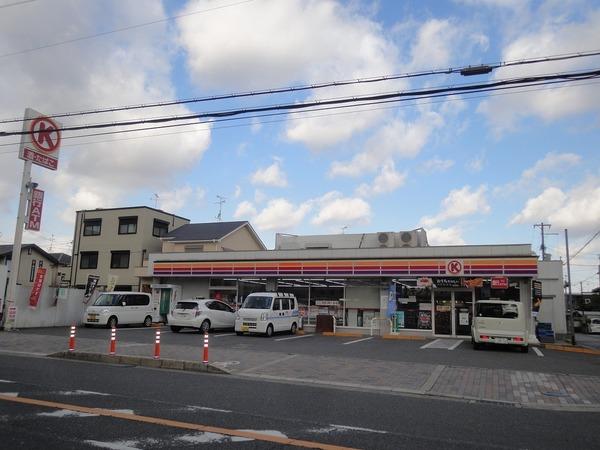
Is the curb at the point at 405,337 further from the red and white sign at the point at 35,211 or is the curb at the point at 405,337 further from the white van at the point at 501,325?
the red and white sign at the point at 35,211

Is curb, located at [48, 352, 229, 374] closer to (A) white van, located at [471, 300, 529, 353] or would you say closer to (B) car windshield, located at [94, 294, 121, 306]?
(A) white van, located at [471, 300, 529, 353]

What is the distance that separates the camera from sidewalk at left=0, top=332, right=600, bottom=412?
974cm

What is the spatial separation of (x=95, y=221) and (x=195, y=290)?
14.6m

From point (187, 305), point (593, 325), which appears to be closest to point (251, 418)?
point (187, 305)

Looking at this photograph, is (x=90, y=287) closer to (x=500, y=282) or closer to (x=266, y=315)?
(x=266, y=315)

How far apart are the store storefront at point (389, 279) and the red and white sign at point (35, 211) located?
26.2 feet

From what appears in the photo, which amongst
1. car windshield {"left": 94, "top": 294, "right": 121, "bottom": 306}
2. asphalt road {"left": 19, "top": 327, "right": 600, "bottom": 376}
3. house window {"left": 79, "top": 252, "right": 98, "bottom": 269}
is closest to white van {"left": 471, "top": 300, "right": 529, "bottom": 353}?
asphalt road {"left": 19, "top": 327, "right": 600, "bottom": 376}

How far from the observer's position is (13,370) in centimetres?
1112

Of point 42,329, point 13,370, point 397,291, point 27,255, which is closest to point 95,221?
point 27,255

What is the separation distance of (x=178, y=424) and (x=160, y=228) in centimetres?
3296

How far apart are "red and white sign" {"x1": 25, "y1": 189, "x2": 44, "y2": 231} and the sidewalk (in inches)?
289

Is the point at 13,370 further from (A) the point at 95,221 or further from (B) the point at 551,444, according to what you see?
(A) the point at 95,221

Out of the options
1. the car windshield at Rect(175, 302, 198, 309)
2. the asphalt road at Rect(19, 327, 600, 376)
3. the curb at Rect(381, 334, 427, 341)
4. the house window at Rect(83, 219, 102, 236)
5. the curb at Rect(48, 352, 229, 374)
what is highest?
the house window at Rect(83, 219, 102, 236)

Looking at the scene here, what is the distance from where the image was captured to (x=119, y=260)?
121 ft
